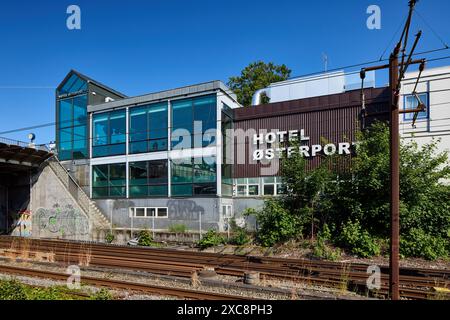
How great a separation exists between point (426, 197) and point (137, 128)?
19.5 m

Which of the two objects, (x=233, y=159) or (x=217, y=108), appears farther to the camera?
(x=233, y=159)

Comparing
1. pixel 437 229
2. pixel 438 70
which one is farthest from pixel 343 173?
pixel 438 70

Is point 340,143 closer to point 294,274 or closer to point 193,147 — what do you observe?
point 193,147

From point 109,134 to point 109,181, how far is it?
12.8 feet

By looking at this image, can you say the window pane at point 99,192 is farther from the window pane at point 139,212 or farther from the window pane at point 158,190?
the window pane at point 158,190

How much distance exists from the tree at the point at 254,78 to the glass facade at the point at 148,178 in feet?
65.7

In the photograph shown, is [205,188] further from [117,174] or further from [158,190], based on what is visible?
[117,174]

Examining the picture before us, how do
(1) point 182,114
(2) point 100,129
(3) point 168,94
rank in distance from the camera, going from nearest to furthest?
(1) point 182,114
(3) point 168,94
(2) point 100,129

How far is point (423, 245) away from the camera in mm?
13383

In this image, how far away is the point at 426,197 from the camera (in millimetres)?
14266

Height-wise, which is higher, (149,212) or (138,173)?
(138,173)

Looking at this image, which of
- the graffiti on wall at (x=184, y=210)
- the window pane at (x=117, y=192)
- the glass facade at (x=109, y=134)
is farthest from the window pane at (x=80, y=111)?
the graffiti on wall at (x=184, y=210)

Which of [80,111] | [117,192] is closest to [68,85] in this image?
[80,111]
